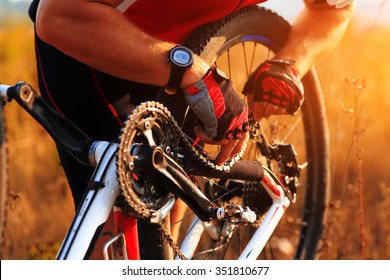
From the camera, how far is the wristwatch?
1.79 meters

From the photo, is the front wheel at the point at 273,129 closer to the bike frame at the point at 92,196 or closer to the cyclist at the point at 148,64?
the cyclist at the point at 148,64

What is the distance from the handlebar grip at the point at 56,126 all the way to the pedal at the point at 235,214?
361mm

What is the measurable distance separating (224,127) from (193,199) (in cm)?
19

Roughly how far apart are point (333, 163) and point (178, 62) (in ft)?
5.65

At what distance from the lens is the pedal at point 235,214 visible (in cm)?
196

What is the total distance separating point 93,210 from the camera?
173cm

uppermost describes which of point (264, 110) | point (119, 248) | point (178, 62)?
point (178, 62)

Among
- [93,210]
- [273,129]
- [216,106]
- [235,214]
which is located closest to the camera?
[93,210]

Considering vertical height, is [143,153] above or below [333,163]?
above

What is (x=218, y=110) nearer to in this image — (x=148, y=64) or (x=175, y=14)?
(x=148, y=64)

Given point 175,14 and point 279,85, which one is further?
point 279,85


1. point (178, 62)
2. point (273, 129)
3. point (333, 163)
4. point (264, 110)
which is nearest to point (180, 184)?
point (178, 62)

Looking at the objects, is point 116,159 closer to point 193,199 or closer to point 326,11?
point 193,199

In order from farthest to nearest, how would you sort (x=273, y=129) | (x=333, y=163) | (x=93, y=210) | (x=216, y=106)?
→ (x=333, y=163)
(x=273, y=129)
(x=216, y=106)
(x=93, y=210)
